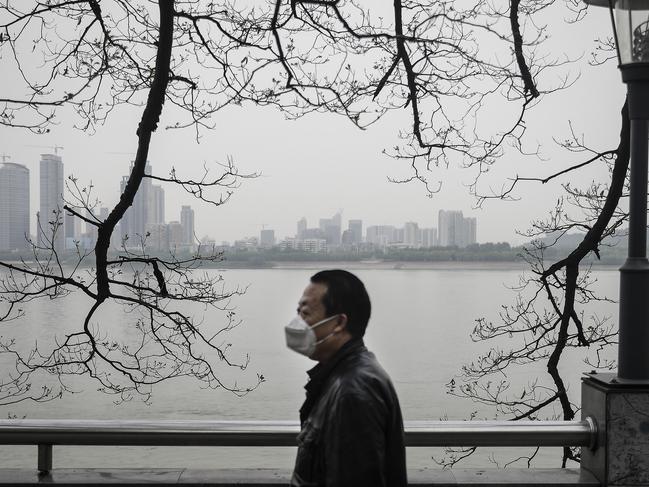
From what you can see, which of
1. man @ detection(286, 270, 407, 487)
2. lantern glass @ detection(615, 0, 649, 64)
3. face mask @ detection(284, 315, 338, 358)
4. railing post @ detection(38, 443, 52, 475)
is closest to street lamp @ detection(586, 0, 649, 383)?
lantern glass @ detection(615, 0, 649, 64)

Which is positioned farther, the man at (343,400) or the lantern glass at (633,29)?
the lantern glass at (633,29)

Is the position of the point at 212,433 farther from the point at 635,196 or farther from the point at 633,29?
the point at 633,29

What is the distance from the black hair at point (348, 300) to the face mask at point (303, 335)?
0.04 meters

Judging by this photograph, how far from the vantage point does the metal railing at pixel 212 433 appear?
3.70 m

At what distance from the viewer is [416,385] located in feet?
80.2

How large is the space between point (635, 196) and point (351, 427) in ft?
9.23

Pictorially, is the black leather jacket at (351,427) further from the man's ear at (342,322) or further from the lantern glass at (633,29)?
the lantern glass at (633,29)

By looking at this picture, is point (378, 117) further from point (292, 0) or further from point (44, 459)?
point (44, 459)

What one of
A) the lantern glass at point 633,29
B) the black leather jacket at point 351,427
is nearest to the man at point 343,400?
the black leather jacket at point 351,427

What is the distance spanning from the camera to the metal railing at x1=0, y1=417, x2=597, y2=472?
370 centimetres

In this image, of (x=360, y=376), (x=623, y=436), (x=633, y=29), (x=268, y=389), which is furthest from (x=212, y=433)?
(x=268, y=389)

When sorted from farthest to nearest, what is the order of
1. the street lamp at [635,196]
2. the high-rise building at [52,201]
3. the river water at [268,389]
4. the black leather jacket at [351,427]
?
the river water at [268,389] → the high-rise building at [52,201] → the street lamp at [635,196] → the black leather jacket at [351,427]

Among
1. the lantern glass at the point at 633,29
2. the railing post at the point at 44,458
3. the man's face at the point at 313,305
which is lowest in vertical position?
the railing post at the point at 44,458

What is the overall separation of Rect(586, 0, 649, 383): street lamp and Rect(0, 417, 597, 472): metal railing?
0.71 meters
